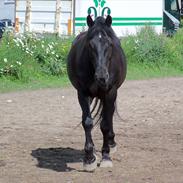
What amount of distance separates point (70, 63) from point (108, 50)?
45.0 inches

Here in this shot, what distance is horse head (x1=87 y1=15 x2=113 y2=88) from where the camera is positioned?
6461mm

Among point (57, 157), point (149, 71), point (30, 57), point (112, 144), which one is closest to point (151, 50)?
point (149, 71)

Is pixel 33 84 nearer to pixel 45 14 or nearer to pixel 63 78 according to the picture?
pixel 63 78

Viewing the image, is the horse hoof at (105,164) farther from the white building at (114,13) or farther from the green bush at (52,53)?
the white building at (114,13)

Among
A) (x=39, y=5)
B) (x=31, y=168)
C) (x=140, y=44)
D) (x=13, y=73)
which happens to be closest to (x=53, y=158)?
(x=31, y=168)

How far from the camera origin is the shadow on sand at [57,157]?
7273mm

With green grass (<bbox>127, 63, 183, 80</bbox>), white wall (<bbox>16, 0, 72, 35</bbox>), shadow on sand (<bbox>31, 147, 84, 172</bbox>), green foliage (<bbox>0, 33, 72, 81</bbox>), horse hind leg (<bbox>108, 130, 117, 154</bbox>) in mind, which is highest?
white wall (<bbox>16, 0, 72, 35</bbox>)

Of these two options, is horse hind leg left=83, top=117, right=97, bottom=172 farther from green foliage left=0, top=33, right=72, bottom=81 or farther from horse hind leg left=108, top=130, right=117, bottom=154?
green foliage left=0, top=33, right=72, bottom=81

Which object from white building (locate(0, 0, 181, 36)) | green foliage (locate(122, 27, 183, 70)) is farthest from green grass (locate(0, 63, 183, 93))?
white building (locate(0, 0, 181, 36))

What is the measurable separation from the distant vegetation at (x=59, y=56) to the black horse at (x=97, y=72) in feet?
28.8

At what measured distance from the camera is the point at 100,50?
21.6 ft

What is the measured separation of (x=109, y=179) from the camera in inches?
260

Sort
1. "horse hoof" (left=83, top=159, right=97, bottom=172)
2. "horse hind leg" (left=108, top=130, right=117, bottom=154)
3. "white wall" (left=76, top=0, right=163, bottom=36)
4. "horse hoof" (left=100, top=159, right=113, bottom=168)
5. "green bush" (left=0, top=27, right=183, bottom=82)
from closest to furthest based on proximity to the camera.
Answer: "horse hoof" (left=83, top=159, right=97, bottom=172) → "horse hoof" (left=100, top=159, right=113, bottom=168) → "horse hind leg" (left=108, top=130, right=117, bottom=154) → "green bush" (left=0, top=27, right=183, bottom=82) → "white wall" (left=76, top=0, right=163, bottom=36)

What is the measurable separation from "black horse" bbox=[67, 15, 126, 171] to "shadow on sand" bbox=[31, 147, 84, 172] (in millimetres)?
412
